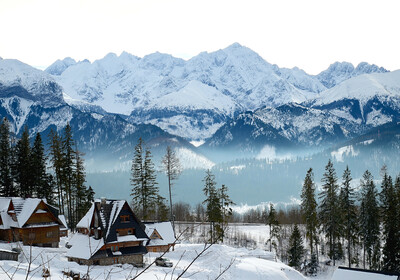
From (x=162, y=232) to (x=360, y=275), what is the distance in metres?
25.2

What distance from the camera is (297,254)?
58938mm

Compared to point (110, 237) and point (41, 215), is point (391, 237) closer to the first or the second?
point (110, 237)

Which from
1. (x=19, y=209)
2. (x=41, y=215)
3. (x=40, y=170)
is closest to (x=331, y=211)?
(x=41, y=215)

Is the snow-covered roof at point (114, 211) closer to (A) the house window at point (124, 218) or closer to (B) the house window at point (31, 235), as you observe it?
(A) the house window at point (124, 218)

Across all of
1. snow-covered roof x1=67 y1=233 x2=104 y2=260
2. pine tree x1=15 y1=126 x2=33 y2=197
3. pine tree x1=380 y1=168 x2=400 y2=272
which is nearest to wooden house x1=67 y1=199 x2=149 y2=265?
snow-covered roof x1=67 y1=233 x2=104 y2=260

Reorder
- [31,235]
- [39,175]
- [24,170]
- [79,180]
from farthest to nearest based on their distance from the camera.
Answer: [79,180]
[39,175]
[24,170]
[31,235]

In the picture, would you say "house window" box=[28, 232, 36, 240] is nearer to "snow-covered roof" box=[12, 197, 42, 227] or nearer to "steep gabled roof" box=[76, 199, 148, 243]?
"snow-covered roof" box=[12, 197, 42, 227]

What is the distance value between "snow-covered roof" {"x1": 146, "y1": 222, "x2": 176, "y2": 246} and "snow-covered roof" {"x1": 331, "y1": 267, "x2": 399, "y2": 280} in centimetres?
2227

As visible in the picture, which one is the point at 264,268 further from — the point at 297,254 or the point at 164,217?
the point at 164,217

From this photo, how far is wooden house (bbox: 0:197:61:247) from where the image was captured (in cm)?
4362

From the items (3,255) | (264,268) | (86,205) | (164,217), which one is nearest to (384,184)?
(264,268)

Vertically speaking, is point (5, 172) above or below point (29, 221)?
above

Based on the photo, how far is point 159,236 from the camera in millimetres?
49562

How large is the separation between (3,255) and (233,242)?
185ft
